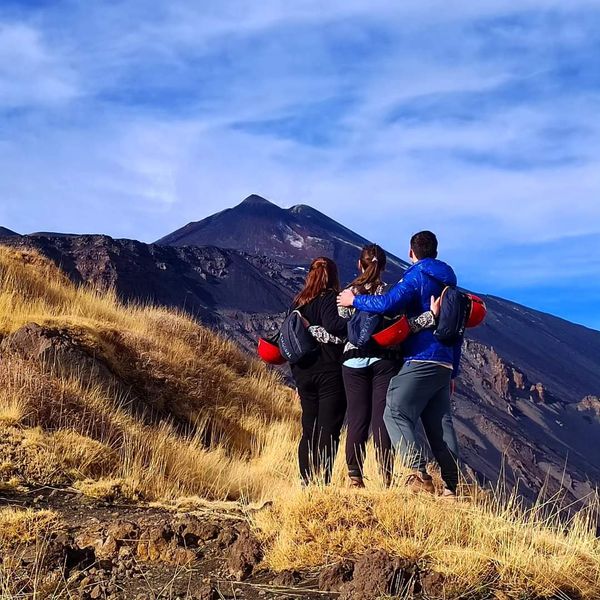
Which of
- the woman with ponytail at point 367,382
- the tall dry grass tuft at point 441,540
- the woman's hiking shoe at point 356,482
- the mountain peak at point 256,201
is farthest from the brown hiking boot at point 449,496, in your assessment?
the mountain peak at point 256,201

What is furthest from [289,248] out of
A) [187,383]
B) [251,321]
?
[187,383]

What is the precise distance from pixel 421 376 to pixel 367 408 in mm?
545

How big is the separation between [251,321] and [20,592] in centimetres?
8602

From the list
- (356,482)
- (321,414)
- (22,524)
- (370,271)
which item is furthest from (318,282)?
(22,524)

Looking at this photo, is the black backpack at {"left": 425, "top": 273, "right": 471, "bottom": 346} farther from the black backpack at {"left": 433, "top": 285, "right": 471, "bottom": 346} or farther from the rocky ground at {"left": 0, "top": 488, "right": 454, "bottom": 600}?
the rocky ground at {"left": 0, "top": 488, "right": 454, "bottom": 600}

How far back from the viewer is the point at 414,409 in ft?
13.9

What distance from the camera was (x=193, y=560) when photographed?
3.27 metres

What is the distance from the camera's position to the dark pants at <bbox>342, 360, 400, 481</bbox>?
4.51 meters

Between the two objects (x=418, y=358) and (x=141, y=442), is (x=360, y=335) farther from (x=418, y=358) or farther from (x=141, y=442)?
(x=141, y=442)

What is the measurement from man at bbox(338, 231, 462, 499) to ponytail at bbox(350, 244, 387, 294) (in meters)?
Answer: 0.17

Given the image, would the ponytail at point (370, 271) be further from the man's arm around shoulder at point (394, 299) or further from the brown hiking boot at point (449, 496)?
the brown hiking boot at point (449, 496)

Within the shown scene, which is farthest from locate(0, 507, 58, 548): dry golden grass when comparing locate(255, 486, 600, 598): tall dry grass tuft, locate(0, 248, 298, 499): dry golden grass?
locate(255, 486, 600, 598): tall dry grass tuft

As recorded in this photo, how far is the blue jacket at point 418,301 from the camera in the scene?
13.9 feet

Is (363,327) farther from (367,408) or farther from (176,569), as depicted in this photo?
(176,569)
